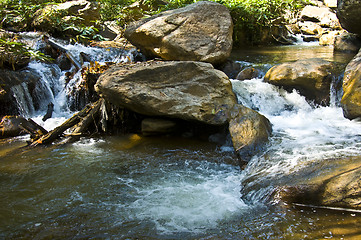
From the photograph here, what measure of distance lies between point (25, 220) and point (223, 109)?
12.0ft

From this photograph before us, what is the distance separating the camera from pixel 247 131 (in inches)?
185

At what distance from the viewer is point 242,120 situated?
492 centimetres

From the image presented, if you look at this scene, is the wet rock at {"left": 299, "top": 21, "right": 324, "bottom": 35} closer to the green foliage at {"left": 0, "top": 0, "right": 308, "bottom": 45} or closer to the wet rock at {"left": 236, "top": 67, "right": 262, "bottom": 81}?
the green foliage at {"left": 0, "top": 0, "right": 308, "bottom": 45}

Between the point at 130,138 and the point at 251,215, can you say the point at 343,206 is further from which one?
the point at 130,138

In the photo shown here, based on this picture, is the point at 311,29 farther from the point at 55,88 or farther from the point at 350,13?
the point at 55,88

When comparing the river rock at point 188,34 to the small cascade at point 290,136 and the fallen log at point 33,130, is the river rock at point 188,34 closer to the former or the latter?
the small cascade at point 290,136

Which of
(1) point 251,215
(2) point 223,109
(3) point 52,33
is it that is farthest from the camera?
(3) point 52,33

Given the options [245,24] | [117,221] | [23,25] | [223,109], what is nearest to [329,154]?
[223,109]

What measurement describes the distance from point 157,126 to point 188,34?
2921 mm

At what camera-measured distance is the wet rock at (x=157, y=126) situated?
5559 mm

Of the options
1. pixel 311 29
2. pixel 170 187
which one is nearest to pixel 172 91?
pixel 170 187

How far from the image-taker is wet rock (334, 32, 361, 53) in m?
8.96

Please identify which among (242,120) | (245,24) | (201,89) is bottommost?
(242,120)

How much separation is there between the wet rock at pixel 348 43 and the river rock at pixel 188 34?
4.36 m
